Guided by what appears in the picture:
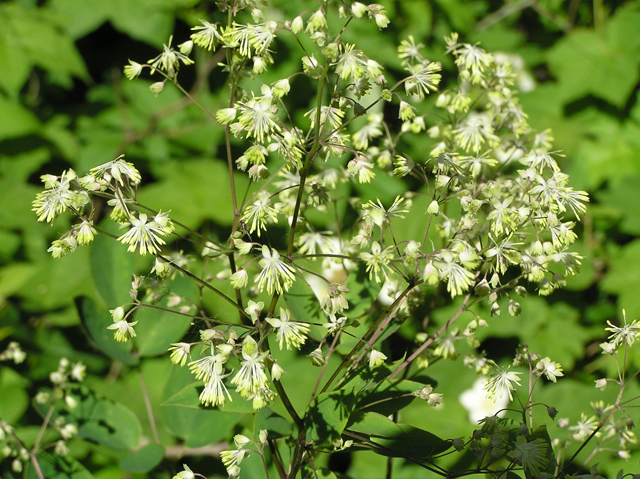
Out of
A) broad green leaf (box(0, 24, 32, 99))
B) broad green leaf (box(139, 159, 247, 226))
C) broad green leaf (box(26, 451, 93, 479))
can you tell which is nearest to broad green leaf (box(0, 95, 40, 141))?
broad green leaf (box(0, 24, 32, 99))

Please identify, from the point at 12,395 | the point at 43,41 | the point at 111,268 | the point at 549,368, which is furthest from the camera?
the point at 43,41

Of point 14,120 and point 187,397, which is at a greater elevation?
point 187,397

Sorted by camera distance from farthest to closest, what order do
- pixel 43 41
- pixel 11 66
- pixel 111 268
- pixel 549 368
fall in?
1. pixel 43 41
2. pixel 11 66
3. pixel 111 268
4. pixel 549 368

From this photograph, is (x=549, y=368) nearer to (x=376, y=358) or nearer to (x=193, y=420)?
(x=376, y=358)

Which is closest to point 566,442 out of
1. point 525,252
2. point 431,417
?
point 525,252

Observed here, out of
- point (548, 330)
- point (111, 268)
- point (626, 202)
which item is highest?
point (111, 268)

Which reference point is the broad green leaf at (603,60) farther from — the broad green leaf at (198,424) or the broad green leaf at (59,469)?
the broad green leaf at (59,469)

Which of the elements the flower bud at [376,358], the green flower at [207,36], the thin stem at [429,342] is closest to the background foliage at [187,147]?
the thin stem at [429,342]

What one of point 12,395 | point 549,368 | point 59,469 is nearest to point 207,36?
point 549,368
